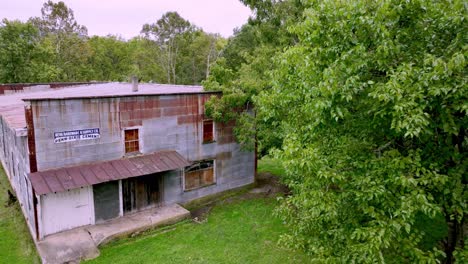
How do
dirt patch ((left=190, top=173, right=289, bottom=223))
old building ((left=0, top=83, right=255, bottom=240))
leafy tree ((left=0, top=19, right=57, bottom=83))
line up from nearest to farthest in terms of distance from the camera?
old building ((left=0, top=83, right=255, bottom=240)) < dirt patch ((left=190, top=173, right=289, bottom=223)) < leafy tree ((left=0, top=19, right=57, bottom=83))

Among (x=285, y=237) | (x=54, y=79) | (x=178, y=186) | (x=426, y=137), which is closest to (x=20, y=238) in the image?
(x=178, y=186)

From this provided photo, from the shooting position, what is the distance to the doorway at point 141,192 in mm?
12641

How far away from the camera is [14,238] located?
11648 mm

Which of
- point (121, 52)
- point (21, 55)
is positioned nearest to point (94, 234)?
point (21, 55)

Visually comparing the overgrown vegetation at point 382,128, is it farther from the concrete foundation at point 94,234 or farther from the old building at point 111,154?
the old building at point 111,154

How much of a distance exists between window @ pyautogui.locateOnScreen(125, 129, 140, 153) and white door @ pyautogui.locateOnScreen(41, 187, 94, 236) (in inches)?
79.1

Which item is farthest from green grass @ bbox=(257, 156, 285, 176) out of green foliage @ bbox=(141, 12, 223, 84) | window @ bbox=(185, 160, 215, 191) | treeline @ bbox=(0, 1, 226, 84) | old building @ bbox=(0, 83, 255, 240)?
green foliage @ bbox=(141, 12, 223, 84)

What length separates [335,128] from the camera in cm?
660

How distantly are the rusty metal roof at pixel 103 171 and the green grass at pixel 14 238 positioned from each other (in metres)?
2.28

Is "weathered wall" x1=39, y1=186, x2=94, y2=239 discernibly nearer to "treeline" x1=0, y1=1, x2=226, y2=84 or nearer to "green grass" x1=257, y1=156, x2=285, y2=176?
"green grass" x1=257, y1=156, x2=285, y2=176

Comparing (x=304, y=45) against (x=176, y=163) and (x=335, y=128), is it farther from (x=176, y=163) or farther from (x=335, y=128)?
(x=176, y=163)

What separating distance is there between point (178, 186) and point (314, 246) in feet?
27.9

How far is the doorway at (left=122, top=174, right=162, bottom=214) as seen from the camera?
12.6 meters

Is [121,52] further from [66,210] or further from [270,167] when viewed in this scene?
[66,210]
